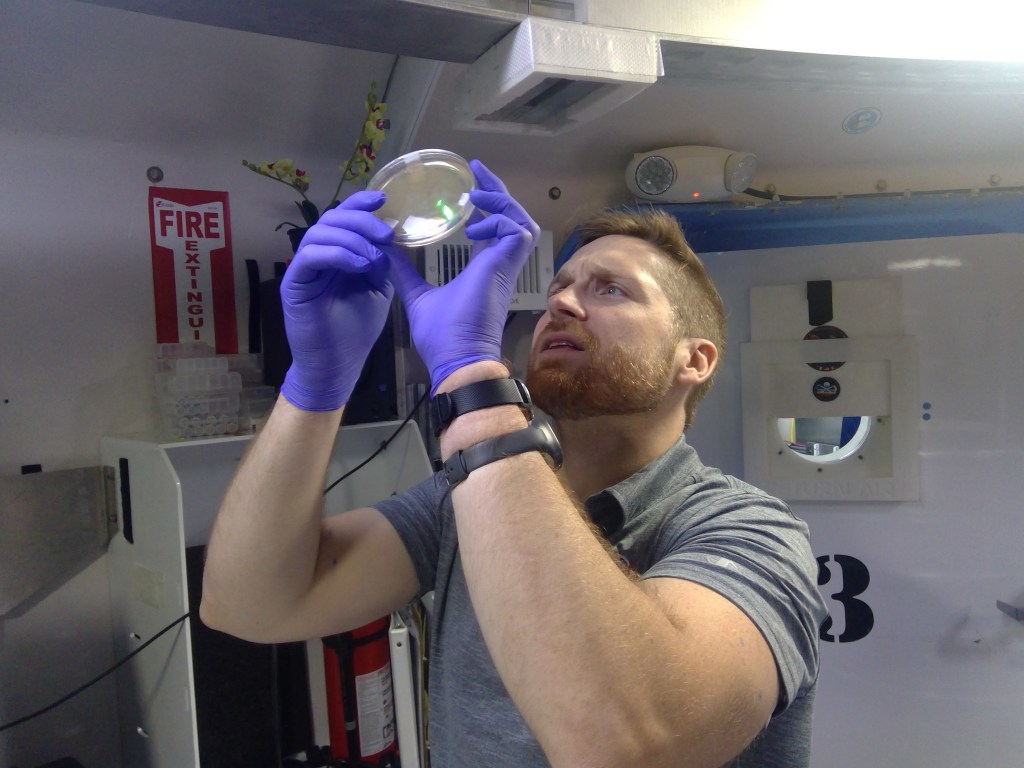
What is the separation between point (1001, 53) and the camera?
105 centimetres

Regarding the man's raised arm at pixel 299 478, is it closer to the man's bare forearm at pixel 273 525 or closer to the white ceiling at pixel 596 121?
the man's bare forearm at pixel 273 525

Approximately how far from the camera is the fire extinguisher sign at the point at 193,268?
4.84 ft

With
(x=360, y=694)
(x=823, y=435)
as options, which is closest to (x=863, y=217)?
(x=823, y=435)

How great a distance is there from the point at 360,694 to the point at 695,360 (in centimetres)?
98

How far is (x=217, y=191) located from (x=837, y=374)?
169 centimetres

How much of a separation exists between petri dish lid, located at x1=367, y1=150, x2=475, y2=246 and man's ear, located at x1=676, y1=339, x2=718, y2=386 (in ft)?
1.61

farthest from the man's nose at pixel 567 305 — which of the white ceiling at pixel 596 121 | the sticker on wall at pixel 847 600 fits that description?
the sticker on wall at pixel 847 600

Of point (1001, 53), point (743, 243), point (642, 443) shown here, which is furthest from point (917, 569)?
point (1001, 53)

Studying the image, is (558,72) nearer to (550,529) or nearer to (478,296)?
(478,296)

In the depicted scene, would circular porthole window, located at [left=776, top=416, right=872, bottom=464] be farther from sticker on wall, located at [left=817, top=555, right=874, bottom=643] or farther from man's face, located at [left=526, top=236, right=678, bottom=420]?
man's face, located at [left=526, top=236, right=678, bottom=420]

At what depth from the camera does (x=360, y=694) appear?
1.36m

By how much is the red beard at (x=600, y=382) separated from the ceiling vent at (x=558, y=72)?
359 millimetres

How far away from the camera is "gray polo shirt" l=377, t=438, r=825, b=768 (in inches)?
29.1

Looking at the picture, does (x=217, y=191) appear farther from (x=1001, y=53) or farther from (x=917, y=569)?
(x=917, y=569)
